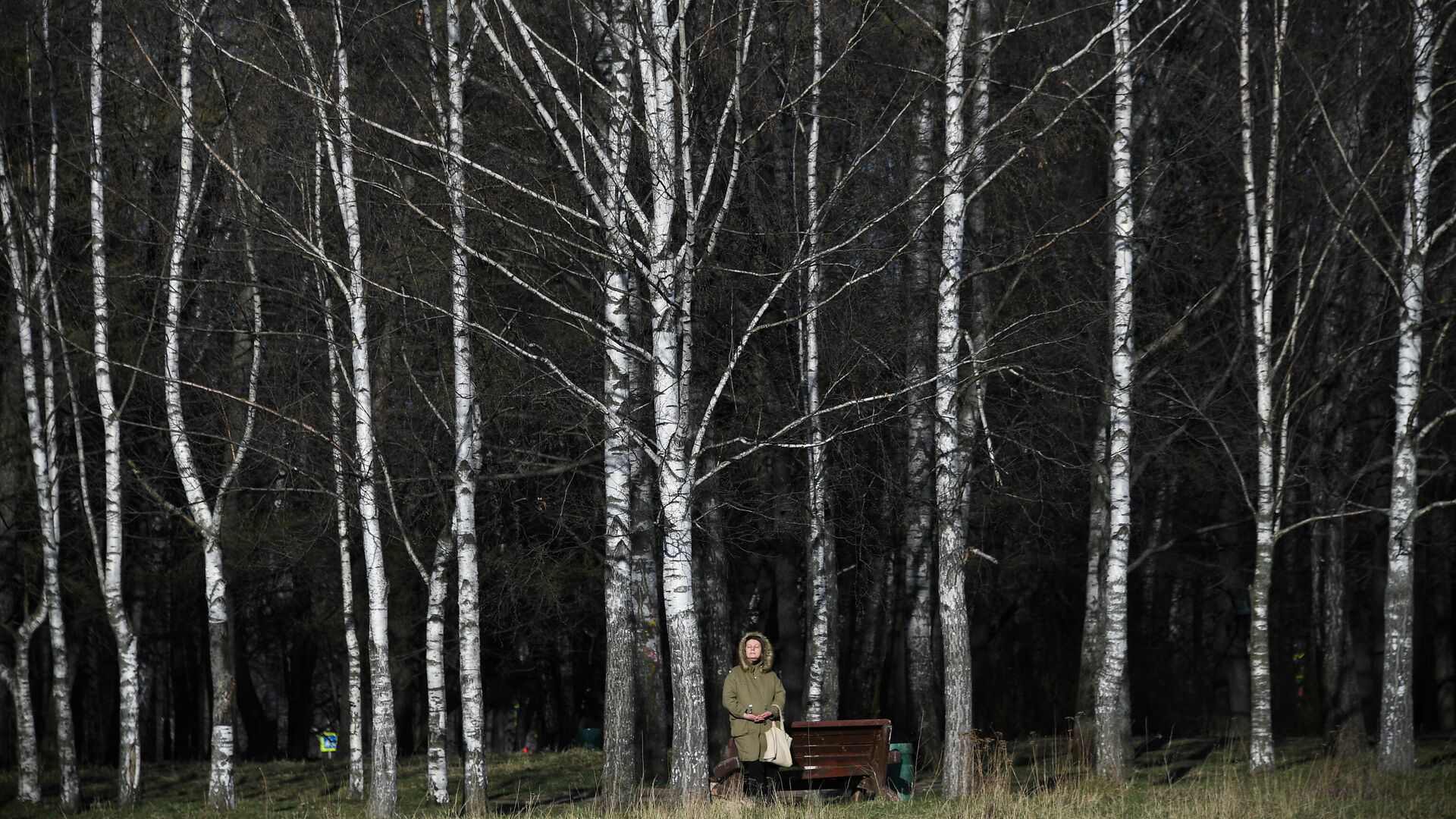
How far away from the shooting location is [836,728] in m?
12.1

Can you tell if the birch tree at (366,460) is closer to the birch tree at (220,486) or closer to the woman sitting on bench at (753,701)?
the birch tree at (220,486)

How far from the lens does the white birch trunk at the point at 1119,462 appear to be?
1415cm

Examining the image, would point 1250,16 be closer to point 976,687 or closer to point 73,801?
point 73,801

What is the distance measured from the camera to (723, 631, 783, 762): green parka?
1080cm

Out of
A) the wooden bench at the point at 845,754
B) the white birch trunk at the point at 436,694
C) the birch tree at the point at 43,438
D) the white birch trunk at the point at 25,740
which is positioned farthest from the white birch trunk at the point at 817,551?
the white birch trunk at the point at 25,740

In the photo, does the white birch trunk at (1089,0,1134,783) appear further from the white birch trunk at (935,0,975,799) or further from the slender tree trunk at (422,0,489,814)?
the slender tree trunk at (422,0,489,814)

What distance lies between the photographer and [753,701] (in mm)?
10820

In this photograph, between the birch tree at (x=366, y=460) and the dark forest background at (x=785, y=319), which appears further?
the dark forest background at (x=785, y=319)

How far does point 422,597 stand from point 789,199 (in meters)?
11.2

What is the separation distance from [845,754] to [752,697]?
1.91 m

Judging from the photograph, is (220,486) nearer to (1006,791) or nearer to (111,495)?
(111,495)

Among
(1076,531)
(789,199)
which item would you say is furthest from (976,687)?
(789,199)

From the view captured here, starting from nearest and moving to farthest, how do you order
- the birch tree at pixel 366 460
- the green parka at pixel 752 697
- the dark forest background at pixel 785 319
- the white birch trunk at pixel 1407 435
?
the green parka at pixel 752 697, the birch tree at pixel 366 460, the white birch trunk at pixel 1407 435, the dark forest background at pixel 785 319

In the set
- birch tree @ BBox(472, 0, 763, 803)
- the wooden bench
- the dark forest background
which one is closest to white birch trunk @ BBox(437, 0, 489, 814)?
the dark forest background
